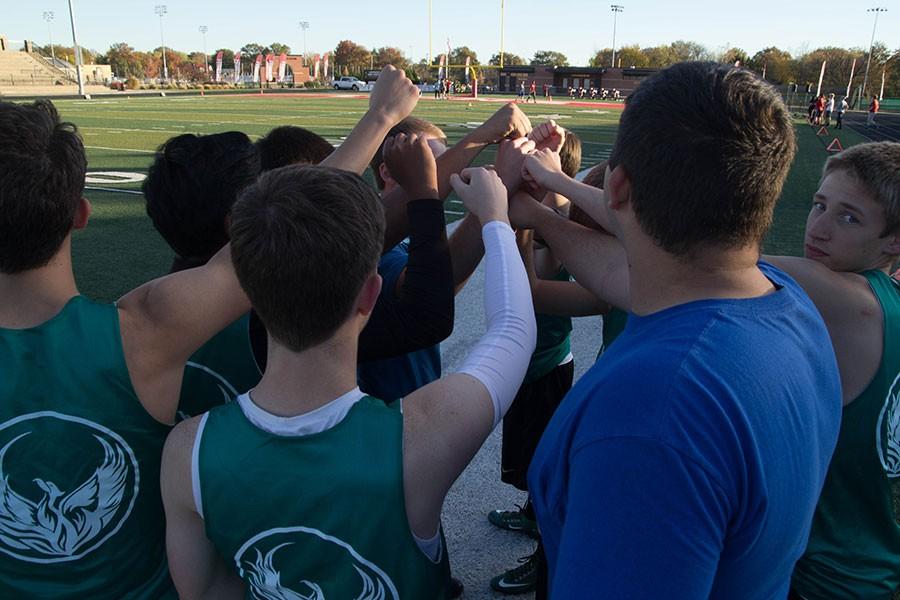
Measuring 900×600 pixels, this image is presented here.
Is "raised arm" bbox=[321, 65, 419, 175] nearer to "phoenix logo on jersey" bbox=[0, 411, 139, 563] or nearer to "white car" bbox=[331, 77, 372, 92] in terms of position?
"phoenix logo on jersey" bbox=[0, 411, 139, 563]

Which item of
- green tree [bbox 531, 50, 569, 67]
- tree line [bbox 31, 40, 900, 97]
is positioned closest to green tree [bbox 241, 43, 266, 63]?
tree line [bbox 31, 40, 900, 97]

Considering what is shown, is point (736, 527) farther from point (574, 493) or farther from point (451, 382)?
point (451, 382)

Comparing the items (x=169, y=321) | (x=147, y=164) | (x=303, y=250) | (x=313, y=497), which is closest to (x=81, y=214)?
(x=169, y=321)

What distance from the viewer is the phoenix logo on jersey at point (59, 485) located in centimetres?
137

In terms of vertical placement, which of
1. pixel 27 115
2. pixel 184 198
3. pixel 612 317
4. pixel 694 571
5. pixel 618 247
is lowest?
pixel 612 317

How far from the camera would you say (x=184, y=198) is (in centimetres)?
177

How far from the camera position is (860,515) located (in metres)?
1.80

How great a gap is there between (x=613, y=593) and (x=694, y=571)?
0.11m

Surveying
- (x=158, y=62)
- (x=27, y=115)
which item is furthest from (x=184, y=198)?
(x=158, y=62)

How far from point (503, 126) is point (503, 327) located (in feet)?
3.10

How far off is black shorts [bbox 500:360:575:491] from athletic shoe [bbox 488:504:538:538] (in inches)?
9.8

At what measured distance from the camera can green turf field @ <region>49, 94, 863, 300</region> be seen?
24.0ft

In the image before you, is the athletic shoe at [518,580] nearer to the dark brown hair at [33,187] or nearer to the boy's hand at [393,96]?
the boy's hand at [393,96]

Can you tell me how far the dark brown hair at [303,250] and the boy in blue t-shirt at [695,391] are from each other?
48cm
